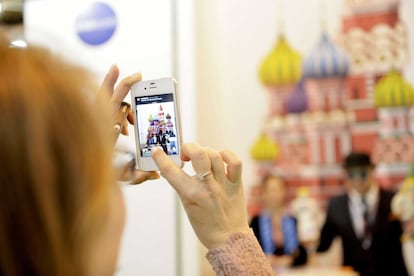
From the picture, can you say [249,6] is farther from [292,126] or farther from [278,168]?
[278,168]

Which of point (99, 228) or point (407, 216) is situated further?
point (407, 216)

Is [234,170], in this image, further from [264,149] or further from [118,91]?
[264,149]

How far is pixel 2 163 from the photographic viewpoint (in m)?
0.41

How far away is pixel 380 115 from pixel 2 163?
1.37 metres

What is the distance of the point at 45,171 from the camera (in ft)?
1.34

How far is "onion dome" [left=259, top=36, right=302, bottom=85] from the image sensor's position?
1.69 metres

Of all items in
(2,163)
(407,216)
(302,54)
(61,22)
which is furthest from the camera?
(61,22)

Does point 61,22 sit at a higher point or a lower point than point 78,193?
higher

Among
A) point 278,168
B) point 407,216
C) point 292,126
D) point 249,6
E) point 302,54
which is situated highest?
point 249,6

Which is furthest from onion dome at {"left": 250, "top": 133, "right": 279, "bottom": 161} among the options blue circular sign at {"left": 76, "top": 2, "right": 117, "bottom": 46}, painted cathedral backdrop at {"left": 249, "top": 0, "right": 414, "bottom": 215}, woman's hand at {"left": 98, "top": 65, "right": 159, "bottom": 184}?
Result: woman's hand at {"left": 98, "top": 65, "right": 159, "bottom": 184}

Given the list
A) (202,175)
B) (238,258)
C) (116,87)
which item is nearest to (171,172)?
(202,175)

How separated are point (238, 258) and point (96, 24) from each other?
1305mm

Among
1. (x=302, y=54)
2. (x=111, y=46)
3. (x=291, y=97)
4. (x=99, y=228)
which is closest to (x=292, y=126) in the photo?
(x=291, y=97)

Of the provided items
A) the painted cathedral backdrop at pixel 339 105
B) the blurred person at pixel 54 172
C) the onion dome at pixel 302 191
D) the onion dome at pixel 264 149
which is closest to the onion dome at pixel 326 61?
the painted cathedral backdrop at pixel 339 105
